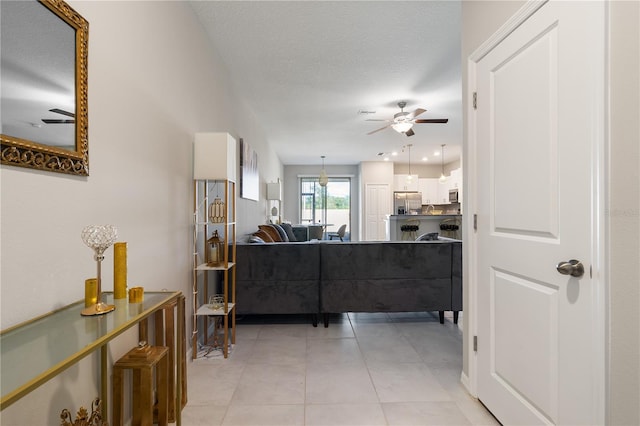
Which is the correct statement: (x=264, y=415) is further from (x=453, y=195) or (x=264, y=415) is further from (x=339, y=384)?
(x=453, y=195)

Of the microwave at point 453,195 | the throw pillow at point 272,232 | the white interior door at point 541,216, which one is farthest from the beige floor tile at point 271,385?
the microwave at point 453,195

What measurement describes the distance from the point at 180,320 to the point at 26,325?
1.93ft

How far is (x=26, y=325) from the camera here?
41.5 inches

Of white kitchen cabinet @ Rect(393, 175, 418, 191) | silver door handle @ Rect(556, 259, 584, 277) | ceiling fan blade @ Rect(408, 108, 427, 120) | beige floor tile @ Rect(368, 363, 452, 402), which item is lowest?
beige floor tile @ Rect(368, 363, 452, 402)

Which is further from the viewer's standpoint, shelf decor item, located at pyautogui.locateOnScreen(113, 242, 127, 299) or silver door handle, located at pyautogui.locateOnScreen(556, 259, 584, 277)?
shelf decor item, located at pyautogui.locateOnScreen(113, 242, 127, 299)

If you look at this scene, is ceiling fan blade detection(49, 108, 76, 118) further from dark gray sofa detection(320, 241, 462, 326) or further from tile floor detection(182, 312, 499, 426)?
dark gray sofa detection(320, 241, 462, 326)

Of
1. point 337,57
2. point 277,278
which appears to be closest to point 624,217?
point 277,278

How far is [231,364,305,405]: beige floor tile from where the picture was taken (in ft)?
6.57

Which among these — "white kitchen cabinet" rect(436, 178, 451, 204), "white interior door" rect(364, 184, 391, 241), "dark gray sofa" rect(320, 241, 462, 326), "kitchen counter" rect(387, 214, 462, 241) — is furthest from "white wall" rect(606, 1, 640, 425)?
"white kitchen cabinet" rect(436, 178, 451, 204)

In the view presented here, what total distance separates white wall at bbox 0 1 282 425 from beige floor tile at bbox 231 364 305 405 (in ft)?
2.57

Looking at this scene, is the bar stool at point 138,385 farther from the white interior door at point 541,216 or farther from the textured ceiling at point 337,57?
the textured ceiling at point 337,57

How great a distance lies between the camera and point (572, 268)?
4.13ft

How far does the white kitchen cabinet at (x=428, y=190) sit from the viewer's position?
400 inches

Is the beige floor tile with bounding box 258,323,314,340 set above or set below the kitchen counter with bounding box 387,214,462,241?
below
